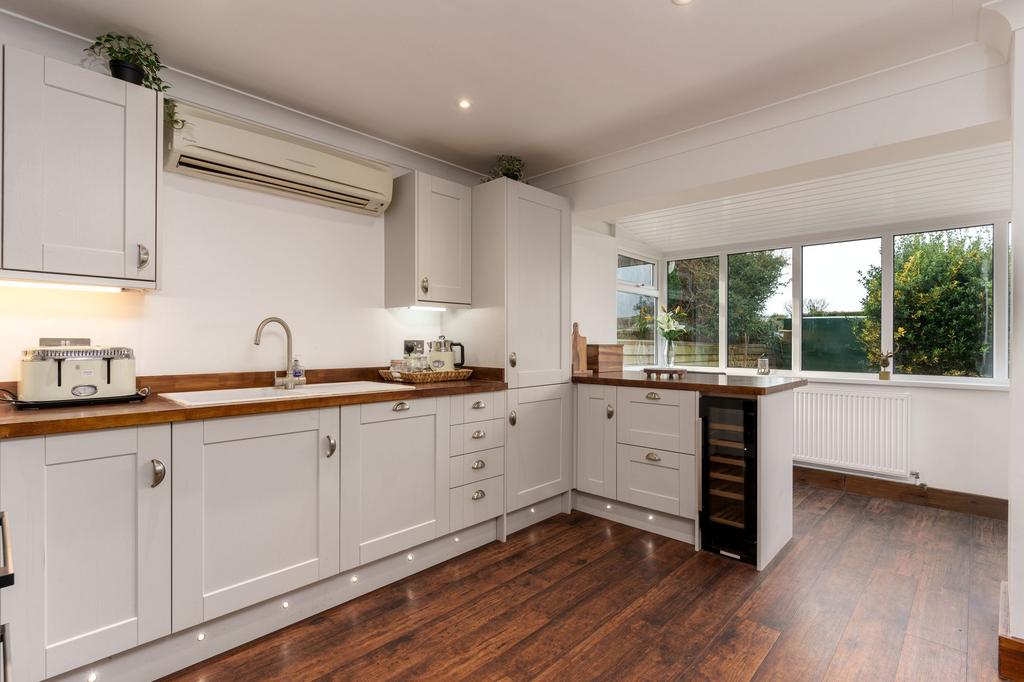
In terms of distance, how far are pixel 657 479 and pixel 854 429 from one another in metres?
2.17

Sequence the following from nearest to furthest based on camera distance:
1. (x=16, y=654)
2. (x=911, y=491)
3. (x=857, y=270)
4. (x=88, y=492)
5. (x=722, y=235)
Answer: (x=16, y=654) < (x=88, y=492) < (x=911, y=491) < (x=857, y=270) < (x=722, y=235)

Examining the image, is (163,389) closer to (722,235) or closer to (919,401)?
(722,235)

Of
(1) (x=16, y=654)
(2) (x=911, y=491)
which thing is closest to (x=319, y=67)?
(1) (x=16, y=654)

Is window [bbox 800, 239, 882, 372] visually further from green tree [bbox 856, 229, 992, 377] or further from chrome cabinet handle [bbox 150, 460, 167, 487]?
chrome cabinet handle [bbox 150, 460, 167, 487]

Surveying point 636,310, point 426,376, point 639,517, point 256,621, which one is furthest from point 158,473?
point 636,310

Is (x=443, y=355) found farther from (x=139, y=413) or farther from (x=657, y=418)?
(x=139, y=413)

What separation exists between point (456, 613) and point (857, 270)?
4339 millimetres

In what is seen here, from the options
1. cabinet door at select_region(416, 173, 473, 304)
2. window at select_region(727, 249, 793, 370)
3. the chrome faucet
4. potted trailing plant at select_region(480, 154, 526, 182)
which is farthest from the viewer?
window at select_region(727, 249, 793, 370)

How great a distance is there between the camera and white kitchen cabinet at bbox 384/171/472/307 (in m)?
3.10

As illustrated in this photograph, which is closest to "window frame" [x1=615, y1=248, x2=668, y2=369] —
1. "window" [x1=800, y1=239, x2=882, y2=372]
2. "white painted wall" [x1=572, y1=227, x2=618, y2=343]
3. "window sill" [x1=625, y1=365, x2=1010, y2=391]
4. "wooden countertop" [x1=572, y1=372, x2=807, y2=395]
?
"white painted wall" [x1=572, y1=227, x2=618, y2=343]

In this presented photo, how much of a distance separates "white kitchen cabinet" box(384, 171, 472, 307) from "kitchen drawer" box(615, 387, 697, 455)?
125cm

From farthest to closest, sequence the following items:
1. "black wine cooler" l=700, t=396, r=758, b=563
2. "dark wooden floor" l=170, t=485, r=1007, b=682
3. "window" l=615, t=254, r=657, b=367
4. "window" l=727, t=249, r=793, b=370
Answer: "window" l=615, t=254, r=657, b=367, "window" l=727, t=249, r=793, b=370, "black wine cooler" l=700, t=396, r=758, b=563, "dark wooden floor" l=170, t=485, r=1007, b=682

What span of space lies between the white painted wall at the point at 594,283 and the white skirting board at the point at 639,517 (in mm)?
1490

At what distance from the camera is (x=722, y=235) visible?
197 inches
